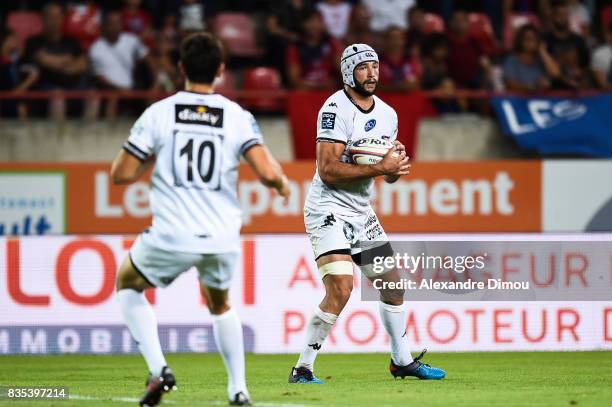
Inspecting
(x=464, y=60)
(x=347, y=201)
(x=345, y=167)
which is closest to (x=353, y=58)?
(x=345, y=167)

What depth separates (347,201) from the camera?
30.2 feet

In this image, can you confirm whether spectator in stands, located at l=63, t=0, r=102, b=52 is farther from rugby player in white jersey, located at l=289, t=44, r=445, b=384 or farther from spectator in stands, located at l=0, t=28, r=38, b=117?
rugby player in white jersey, located at l=289, t=44, r=445, b=384

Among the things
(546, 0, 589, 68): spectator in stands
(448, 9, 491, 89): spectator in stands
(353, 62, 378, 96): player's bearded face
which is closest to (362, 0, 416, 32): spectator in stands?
(448, 9, 491, 89): spectator in stands

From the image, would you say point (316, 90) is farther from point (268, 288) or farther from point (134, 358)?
point (134, 358)

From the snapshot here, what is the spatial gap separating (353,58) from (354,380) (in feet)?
7.80

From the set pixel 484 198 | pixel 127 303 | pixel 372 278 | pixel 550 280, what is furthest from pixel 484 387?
pixel 484 198

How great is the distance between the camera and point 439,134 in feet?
54.1

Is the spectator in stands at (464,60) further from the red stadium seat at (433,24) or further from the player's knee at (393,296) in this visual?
the player's knee at (393,296)

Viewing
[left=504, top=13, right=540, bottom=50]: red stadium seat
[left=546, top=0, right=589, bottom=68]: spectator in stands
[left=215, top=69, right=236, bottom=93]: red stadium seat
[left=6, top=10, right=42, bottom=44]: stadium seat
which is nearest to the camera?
[left=215, top=69, right=236, bottom=93]: red stadium seat

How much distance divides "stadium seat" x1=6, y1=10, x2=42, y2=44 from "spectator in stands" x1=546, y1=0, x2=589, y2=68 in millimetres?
6800

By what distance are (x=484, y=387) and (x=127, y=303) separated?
9.41ft

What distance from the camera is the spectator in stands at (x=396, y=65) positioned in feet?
53.9

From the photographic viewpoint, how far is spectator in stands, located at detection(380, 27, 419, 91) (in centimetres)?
1644

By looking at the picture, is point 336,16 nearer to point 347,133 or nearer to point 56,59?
point 56,59
